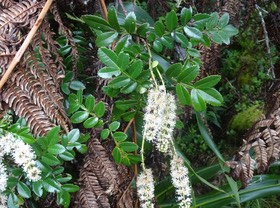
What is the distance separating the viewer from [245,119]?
1660mm

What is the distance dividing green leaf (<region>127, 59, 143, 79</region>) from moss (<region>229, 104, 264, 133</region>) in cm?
109

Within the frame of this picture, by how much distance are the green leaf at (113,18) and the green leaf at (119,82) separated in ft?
0.28

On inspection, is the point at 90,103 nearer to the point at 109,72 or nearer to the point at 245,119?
the point at 109,72

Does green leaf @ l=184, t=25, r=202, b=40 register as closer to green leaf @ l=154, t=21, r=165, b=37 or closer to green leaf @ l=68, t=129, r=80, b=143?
green leaf @ l=154, t=21, r=165, b=37

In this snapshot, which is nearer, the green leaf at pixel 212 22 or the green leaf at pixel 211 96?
the green leaf at pixel 211 96

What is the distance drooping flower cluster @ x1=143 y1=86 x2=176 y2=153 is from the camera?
61cm

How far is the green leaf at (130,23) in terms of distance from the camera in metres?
0.63

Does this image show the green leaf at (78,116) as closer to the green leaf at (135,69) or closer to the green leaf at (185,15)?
the green leaf at (135,69)

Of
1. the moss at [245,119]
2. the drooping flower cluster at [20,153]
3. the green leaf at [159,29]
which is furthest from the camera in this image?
the moss at [245,119]

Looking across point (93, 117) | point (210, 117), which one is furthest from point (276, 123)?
point (210, 117)

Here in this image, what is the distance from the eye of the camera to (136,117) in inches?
29.8

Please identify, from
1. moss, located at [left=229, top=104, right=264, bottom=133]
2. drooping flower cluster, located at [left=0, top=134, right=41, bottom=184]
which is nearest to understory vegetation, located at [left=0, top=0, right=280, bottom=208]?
drooping flower cluster, located at [left=0, top=134, right=41, bottom=184]

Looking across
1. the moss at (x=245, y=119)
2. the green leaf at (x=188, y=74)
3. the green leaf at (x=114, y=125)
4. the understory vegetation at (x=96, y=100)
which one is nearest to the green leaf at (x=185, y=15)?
the understory vegetation at (x=96, y=100)

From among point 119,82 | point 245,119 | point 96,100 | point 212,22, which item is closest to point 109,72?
point 119,82
